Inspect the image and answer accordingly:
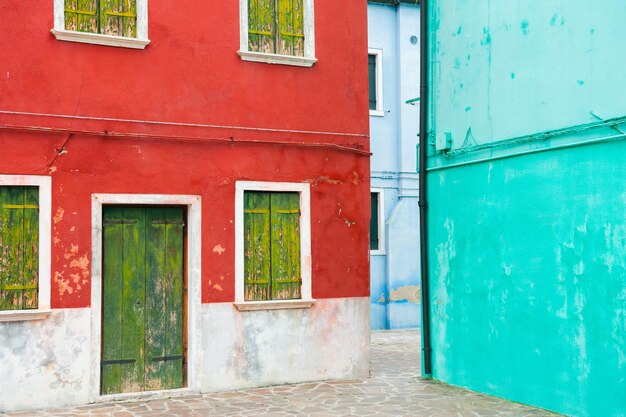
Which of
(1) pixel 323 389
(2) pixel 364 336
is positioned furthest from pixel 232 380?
(2) pixel 364 336

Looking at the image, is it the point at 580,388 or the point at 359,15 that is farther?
the point at 359,15

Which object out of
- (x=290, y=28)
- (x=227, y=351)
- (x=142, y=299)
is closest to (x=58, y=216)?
(x=142, y=299)

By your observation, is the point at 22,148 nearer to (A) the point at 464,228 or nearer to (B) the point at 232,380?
(B) the point at 232,380

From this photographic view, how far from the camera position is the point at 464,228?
9977 millimetres

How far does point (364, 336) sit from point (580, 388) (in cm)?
324

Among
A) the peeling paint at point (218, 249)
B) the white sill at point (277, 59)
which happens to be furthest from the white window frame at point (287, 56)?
the peeling paint at point (218, 249)

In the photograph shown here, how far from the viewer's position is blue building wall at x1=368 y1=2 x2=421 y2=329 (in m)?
17.4

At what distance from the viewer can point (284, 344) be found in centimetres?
1001

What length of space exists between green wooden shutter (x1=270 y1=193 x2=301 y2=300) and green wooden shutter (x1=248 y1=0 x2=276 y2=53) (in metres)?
1.92

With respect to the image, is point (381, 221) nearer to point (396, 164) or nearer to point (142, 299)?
point (396, 164)

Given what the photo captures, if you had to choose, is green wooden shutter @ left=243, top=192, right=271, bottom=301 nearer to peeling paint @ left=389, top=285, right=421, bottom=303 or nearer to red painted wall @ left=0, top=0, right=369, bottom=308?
red painted wall @ left=0, top=0, right=369, bottom=308

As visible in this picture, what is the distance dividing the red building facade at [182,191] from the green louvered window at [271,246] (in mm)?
28

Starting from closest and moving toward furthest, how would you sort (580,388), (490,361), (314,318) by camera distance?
(580,388)
(490,361)
(314,318)

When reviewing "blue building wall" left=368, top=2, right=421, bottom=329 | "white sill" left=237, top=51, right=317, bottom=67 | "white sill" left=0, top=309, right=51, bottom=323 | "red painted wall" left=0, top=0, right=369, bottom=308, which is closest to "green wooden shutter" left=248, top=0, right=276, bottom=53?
"white sill" left=237, top=51, right=317, bottom=67
